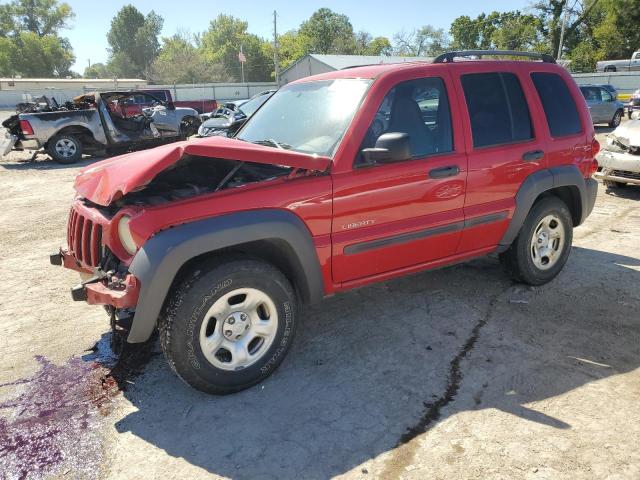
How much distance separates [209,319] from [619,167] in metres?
7.41

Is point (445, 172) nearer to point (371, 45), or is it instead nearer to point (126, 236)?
point (126, 236)

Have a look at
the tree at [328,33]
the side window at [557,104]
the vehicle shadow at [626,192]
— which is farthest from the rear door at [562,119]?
the tree at [328,33]

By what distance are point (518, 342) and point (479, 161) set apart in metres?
1.39

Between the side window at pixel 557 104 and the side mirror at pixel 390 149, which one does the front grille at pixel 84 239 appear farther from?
the side window at pixel 557 104

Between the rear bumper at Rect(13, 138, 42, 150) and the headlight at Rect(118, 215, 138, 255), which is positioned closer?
the headlight at Rect(118, 215, 138, 255)

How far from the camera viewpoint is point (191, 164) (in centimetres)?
364

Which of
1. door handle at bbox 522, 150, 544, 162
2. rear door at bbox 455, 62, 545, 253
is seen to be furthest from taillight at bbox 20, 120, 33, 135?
door handle at bbox 522, 150, 544, 162

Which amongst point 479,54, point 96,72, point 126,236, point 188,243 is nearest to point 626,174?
point 479,54

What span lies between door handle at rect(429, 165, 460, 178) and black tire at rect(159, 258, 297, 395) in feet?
4.34

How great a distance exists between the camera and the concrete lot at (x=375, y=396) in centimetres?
253

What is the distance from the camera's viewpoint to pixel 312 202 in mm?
3117

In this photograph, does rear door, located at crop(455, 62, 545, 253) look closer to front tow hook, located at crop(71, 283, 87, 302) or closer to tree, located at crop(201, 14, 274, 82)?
front tow hook, located at crop(71, 283, 87, 302)

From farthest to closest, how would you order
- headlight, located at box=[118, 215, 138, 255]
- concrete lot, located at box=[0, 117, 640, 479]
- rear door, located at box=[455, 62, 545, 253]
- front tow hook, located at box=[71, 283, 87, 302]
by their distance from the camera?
1. rear door, located at box=[455, 62, 545, 253]
2. front tow hook, located at box=[71, 283, 87, 302]
3. headlight, located at box=[118, 215, 138, 255]
4. concrete lot, located at box=[0, 117, 640, 479]

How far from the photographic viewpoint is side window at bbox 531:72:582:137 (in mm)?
4289
